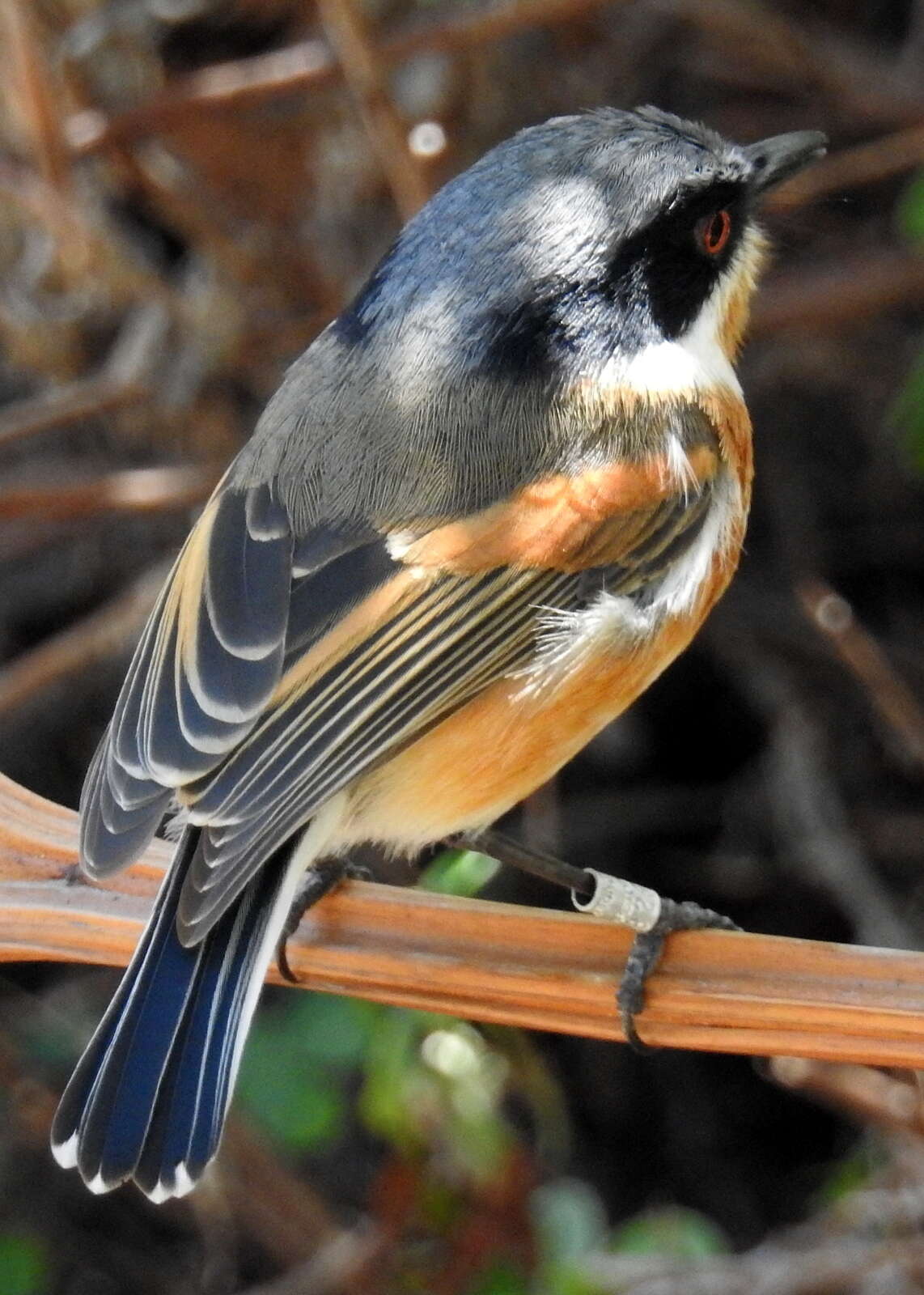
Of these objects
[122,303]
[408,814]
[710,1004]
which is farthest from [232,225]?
[710,1004]

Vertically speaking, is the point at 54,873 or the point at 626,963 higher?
the point at 54,873

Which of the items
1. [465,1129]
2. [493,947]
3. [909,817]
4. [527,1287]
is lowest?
[909,817]

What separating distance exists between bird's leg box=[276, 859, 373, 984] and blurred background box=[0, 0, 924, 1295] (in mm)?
700

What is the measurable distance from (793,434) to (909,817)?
0.98 m

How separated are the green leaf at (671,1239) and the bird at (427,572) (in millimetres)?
1177

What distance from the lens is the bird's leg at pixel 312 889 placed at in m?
2.31

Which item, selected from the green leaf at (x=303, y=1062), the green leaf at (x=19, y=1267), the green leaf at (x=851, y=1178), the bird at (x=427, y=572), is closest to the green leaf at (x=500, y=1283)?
the green leaf at (x=303, y=1062)

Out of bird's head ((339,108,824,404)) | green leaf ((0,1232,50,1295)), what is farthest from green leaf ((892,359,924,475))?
green leaf ((0,1232,50,1295))

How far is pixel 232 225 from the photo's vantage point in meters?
4.03

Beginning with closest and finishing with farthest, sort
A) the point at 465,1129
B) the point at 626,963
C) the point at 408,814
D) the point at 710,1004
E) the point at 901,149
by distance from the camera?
the point at 710,1004 → the point at 626,963 → the point at 408,814 → the point at 465,1129 → the point at 901,149

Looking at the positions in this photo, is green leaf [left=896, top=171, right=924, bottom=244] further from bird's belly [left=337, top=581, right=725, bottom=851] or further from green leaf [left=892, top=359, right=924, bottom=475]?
bird's belly [left=337, top=581, right=725, bottom=851]

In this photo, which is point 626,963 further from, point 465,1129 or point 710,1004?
point 465,1129

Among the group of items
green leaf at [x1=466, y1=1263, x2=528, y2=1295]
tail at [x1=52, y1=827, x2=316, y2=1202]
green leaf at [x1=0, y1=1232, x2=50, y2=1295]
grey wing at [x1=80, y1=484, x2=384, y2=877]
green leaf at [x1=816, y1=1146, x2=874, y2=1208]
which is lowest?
green leaf at [x1=816, y1=1146, x2=874, y2=1208]

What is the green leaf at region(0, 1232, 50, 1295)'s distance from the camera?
3.46 m
